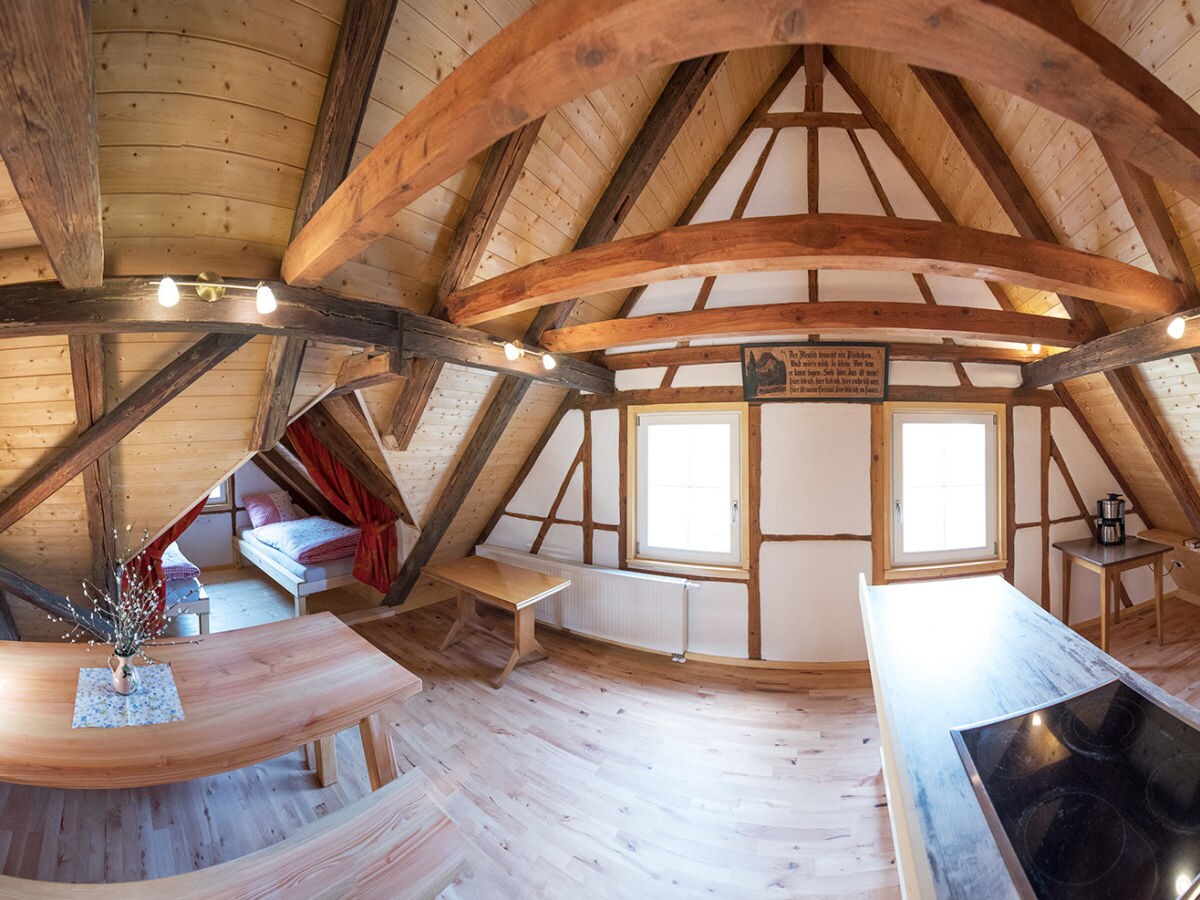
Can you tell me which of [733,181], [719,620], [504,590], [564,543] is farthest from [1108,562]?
[504,590]

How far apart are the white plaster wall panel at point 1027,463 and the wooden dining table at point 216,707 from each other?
4.67 m

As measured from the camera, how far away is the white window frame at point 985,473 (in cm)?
364

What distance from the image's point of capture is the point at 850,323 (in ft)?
8.71

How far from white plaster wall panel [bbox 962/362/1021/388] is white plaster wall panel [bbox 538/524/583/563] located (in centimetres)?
343

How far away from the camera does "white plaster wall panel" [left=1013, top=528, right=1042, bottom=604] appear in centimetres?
392

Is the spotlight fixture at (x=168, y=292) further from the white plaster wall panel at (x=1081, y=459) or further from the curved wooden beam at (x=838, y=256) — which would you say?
the white plaster wall panel at (x=1081, y=459)

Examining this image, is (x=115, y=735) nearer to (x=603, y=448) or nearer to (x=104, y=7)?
(x=104, y=7)

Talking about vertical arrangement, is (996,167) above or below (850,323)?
above

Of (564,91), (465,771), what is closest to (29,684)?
(465,771)

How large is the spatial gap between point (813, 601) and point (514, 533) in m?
2.73

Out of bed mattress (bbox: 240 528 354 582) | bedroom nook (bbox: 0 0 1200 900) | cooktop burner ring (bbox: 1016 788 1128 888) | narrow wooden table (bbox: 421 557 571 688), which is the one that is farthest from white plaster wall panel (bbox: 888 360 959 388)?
bed mattress (bbox: 240 528 354 582)

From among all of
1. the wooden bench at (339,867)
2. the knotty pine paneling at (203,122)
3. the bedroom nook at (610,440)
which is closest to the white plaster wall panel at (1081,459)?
the bedroom nook at (610,440)

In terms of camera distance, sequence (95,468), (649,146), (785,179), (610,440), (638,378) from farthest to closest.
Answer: (610,440), (638,378), (785,179), (649,146), (95,468)

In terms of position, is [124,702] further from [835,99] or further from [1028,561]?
[1028,561]
